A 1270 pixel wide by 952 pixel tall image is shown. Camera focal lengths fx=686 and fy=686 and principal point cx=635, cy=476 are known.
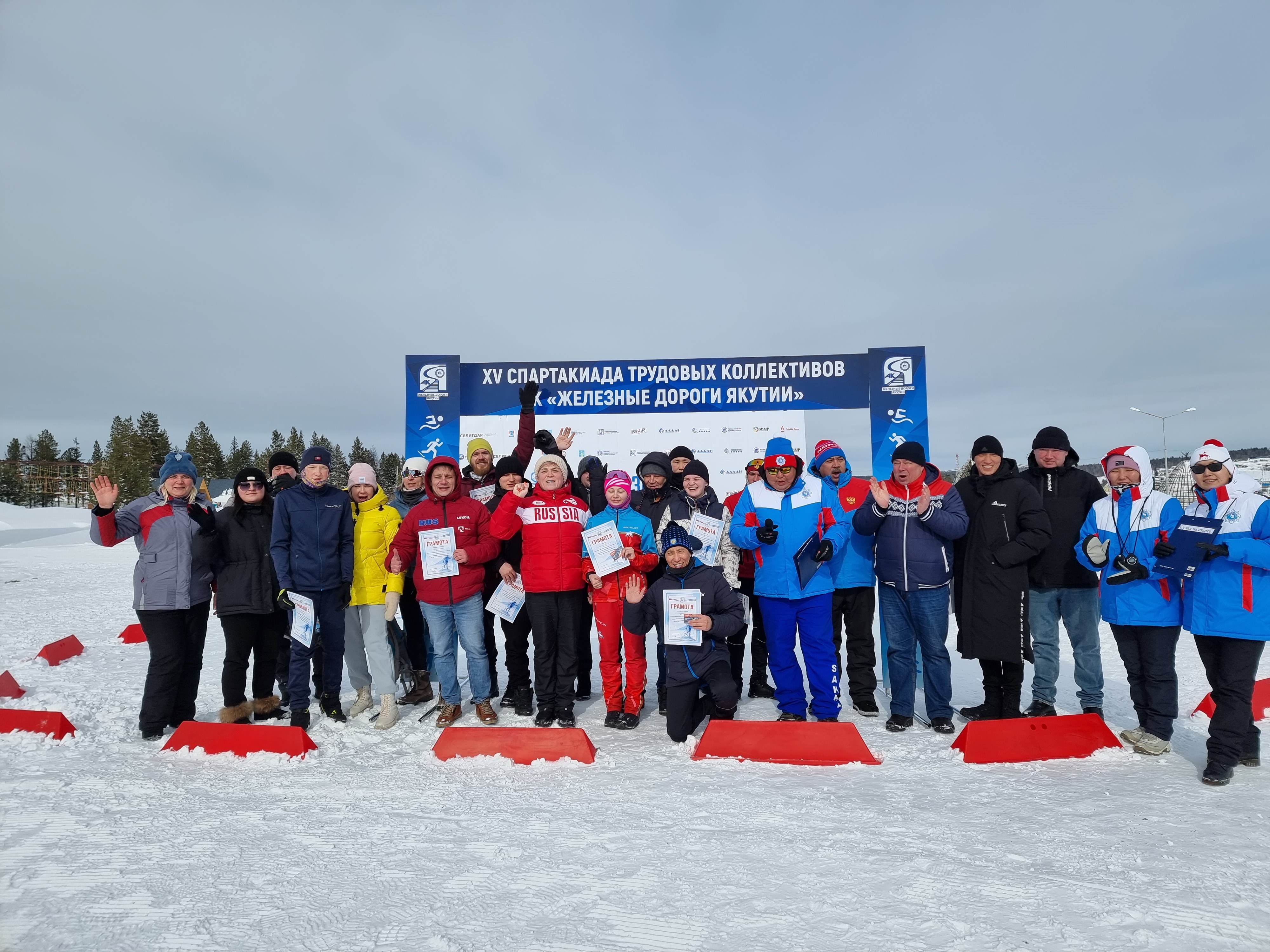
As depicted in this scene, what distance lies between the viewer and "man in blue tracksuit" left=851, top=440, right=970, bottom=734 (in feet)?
16.8

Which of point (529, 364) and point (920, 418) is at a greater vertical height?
point (529, 364)

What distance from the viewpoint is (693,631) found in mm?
5051

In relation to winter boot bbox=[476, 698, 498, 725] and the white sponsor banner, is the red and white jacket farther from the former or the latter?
the white sponsor banner

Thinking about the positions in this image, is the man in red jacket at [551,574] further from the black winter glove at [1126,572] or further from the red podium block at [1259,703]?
the red podium block at [1259,703]

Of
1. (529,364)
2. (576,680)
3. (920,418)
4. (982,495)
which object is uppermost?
(529,364)

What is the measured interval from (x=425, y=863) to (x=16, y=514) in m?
54.9

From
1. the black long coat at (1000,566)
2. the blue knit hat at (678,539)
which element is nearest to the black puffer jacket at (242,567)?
the blue knit hat at (678,539)

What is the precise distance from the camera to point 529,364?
29.2 feet

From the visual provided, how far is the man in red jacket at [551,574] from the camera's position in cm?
539

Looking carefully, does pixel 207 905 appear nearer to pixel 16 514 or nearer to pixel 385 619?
pixel 385 619

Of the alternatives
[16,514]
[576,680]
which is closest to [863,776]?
[576,680]

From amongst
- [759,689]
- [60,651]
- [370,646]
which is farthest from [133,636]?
[759,689]

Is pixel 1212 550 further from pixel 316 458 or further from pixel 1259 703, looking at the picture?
pixel 316 458

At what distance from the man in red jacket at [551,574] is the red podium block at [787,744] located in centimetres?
130
